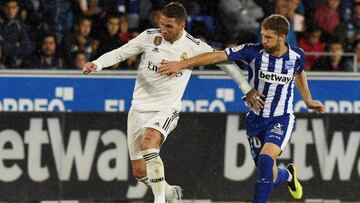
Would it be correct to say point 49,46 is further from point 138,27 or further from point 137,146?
point 137,146

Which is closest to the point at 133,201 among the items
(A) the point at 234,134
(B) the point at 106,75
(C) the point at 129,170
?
(C) the point at 129,170

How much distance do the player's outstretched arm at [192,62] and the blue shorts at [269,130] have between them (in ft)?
1.99

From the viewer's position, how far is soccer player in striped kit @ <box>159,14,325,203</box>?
388 inches

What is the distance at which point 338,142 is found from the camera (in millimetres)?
12461

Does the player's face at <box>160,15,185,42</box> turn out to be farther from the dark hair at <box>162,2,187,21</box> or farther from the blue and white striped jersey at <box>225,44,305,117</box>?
the blue and white striped jersey at <box>225,44,305,117</box>

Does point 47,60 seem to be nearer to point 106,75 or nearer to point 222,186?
point 106,75

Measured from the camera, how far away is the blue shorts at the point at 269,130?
10.1m

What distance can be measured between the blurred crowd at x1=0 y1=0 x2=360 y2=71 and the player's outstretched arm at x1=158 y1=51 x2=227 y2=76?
4.46 m

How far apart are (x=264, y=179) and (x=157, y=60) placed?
1.44 metres

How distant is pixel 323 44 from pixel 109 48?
279 centimetres

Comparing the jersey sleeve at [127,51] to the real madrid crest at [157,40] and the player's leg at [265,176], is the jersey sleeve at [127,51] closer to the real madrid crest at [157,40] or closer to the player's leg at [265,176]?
the real madrid crest at [157,40]

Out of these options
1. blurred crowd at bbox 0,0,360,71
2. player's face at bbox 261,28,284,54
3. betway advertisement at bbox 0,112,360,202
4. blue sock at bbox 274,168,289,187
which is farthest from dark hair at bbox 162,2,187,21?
blurred crowd at bbox 0,0,360,71

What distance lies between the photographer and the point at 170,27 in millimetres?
10086

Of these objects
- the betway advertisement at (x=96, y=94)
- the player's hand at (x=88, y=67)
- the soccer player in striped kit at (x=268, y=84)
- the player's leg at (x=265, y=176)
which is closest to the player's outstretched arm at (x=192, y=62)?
the soccer player in striped kit at (x=268, y=84)
